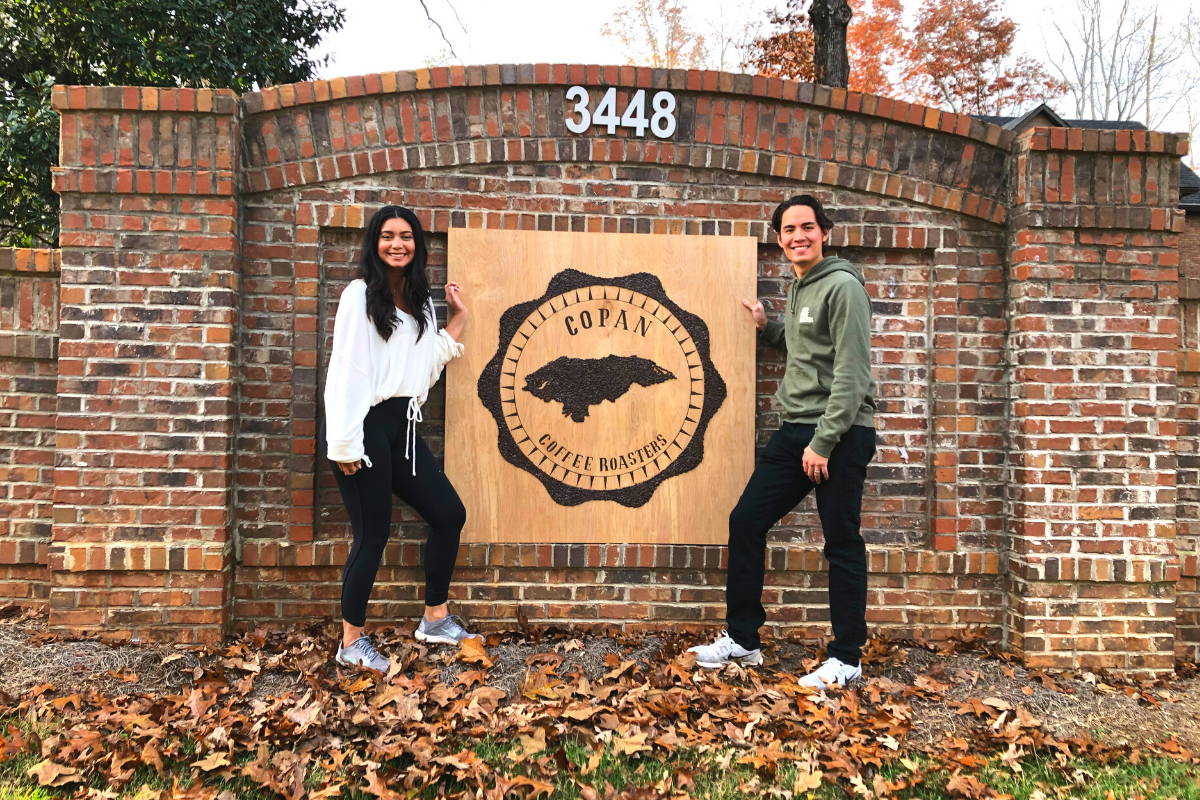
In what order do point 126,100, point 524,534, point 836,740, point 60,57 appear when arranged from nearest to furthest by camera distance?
point 836,740
point 126,100
point 524,534
point 60,57

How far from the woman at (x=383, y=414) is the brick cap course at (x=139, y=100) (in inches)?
40.1

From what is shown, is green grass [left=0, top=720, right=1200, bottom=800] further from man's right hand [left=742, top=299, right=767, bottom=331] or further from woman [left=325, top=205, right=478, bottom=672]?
man's right hand [left=742, top=299, right=767, bottom=331]

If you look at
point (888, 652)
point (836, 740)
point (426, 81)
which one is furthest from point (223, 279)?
point (888, 652)

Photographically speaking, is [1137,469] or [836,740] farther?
[1137,469]

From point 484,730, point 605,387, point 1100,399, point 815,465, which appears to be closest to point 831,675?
point 815,465

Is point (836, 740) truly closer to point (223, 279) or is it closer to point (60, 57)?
point (223, 279)

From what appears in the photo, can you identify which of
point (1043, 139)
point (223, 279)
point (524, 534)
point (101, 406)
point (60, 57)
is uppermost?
point (60, 57)

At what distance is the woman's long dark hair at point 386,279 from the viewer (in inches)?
144

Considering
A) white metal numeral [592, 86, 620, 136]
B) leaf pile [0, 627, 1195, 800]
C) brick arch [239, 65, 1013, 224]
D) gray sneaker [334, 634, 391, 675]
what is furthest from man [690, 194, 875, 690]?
gray sneaker [334, 634, 391, 675]

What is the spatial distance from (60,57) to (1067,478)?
10565 mm

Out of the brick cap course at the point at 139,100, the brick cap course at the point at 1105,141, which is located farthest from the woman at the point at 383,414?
the brick cap course at the point at 1105,141

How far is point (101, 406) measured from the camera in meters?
3.99

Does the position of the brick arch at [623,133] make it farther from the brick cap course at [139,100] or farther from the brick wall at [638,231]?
the brick cap course at [139,100]

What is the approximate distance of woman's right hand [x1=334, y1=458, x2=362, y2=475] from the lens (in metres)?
3.61
